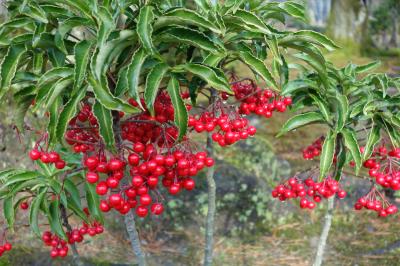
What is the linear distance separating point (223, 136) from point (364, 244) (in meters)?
2.68

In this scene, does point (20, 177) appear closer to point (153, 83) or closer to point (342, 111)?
point (153, 83)

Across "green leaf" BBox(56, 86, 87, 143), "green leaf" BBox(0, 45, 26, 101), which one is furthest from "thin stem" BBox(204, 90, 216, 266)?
"green leaf" BBox(0, 45, 26, 101)

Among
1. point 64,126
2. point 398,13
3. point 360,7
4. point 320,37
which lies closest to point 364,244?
point 320,37

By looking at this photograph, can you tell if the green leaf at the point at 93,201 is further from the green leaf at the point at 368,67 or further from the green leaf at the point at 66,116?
the green leaf at the point at 368,67

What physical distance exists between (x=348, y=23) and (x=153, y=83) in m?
10.4

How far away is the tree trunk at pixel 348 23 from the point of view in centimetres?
1093

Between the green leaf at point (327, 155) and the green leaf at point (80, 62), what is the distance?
1291 millimetres

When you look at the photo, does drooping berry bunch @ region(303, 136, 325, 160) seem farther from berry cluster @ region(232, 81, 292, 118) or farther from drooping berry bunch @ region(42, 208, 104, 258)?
drooping berry bunch @ region(42, 208, 104, 258)

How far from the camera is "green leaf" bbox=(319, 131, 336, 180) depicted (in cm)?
221

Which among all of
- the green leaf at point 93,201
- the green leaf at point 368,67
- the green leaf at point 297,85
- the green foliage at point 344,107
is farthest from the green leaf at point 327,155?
the green leaf at point 93,201

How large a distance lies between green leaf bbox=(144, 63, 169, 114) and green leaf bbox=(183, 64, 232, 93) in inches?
4.0

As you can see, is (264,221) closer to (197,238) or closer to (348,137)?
(197,238)

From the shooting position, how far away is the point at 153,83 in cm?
166

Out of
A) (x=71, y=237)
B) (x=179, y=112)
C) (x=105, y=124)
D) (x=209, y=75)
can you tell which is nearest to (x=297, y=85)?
(x=209, y=75)
